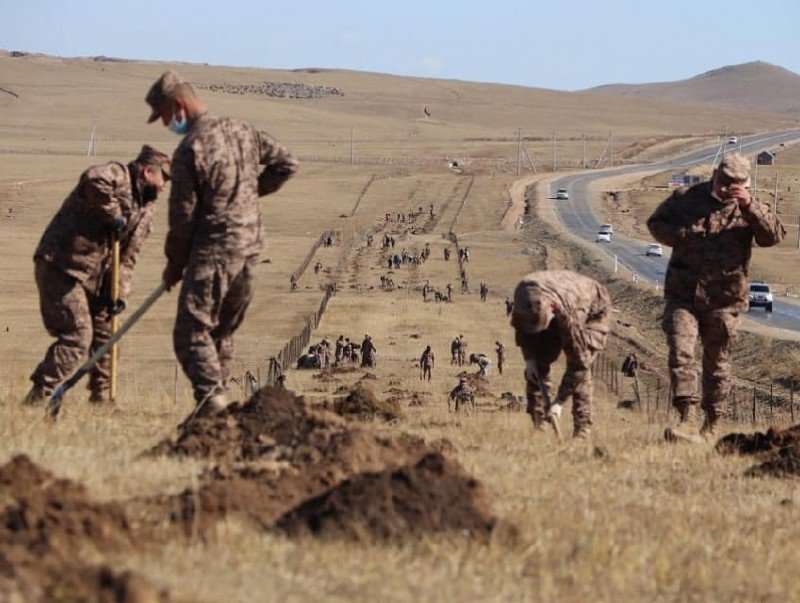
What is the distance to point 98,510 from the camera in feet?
17.7

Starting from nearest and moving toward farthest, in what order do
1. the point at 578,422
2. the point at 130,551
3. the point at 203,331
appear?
the point at 130,551
the point at 203,331
the point at 578,422

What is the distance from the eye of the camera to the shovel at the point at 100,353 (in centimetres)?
926

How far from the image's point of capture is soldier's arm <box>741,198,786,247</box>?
10898mm

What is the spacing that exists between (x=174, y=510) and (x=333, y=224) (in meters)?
76.4

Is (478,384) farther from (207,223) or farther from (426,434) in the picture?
(207,223)

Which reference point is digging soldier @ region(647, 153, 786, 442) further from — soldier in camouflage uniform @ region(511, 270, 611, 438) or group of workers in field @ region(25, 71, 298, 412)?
group of workers in field @ region(25, 71, 298, 412)

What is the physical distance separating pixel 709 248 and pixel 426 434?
2587 millimetres

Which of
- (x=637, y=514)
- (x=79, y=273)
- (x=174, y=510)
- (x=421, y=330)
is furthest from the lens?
(x=421, y=330)

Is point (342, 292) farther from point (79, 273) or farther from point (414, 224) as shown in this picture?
point (79, 273)

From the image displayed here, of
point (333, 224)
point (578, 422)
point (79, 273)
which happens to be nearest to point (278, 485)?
point (79, 273)

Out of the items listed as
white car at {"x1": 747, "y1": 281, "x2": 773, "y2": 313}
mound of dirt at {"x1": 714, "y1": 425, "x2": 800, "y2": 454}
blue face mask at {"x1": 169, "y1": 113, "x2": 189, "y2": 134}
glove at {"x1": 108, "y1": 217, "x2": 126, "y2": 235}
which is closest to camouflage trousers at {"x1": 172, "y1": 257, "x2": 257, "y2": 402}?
blue face mask at {"x1": 169, "y1": 113, "x2": 189, "y2": 134}

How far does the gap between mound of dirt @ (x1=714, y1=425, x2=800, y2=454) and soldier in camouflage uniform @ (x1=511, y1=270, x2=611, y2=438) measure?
0.98m

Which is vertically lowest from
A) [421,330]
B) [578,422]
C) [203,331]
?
[421,330]

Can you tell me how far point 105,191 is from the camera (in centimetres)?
1005
